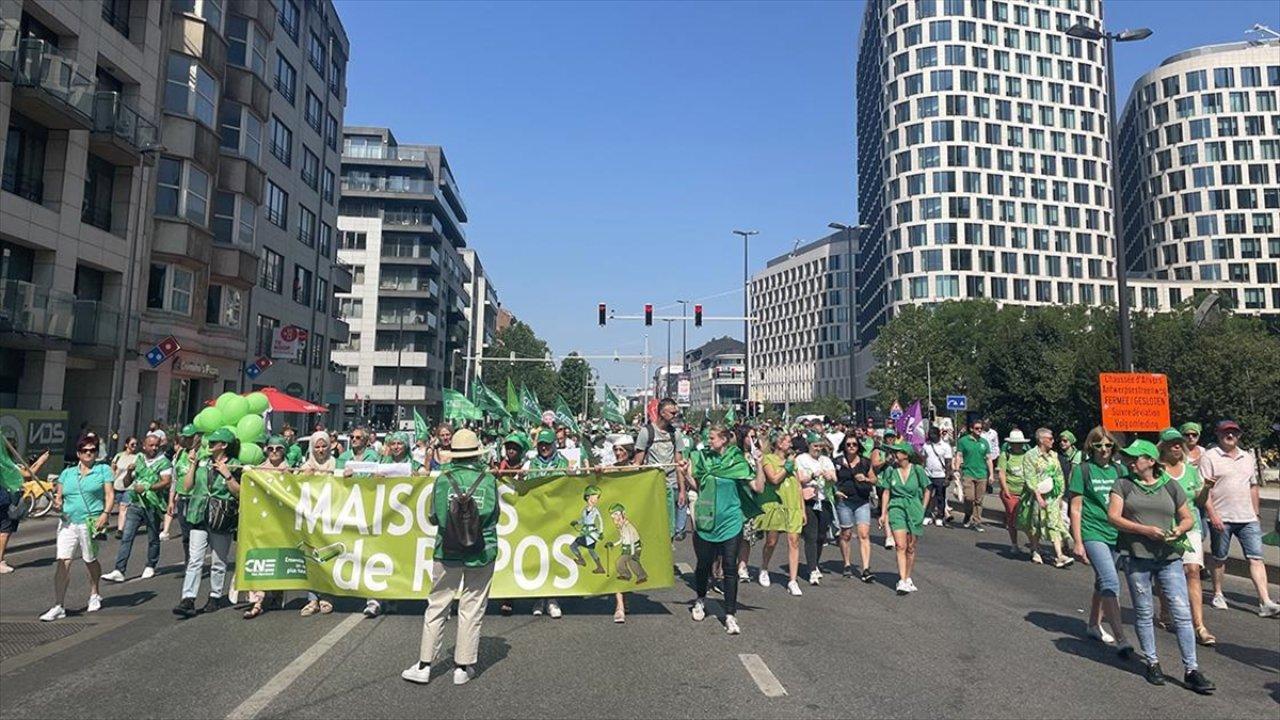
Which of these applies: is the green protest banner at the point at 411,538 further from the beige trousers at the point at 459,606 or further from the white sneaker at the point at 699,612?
the beige trousers at the point at 459,606

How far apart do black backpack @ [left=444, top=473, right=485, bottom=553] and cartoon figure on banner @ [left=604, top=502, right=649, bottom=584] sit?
102 inches

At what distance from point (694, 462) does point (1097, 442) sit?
4.18 m

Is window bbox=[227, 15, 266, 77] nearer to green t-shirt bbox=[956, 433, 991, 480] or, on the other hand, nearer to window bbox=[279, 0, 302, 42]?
window bbox=[279, 0, 302, 42]

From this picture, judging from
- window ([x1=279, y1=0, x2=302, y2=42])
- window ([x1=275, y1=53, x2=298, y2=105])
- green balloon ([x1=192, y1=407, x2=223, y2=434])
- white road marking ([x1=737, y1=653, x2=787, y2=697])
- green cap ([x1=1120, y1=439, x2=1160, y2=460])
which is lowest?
white road marking ([x1=737, y1=653, x2=787, y2=697])

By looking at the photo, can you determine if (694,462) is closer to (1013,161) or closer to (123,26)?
(123,26)

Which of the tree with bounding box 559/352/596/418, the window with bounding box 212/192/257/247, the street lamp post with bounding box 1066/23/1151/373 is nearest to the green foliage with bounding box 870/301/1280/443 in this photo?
the street lamp post with bounding box 1066/23/1151/373

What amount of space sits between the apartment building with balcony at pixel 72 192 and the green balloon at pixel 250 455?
472 inches

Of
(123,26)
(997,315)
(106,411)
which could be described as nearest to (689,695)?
(106,411)

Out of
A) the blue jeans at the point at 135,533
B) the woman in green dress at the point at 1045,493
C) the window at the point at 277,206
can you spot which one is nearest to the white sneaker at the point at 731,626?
the woman in green dress at the point at 1045,493

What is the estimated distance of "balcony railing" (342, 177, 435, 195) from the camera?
74.6 meters

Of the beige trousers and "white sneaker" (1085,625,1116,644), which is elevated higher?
the beige trousers

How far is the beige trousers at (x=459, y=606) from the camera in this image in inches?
241

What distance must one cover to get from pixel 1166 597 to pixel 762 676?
326 cm

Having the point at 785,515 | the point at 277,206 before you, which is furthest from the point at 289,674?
the point at 277,206
